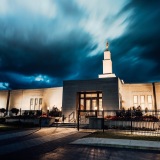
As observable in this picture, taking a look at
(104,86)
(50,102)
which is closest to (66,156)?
(104,86)

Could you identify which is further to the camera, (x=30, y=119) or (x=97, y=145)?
(x=30, y=119)

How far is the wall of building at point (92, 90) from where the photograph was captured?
25578mm

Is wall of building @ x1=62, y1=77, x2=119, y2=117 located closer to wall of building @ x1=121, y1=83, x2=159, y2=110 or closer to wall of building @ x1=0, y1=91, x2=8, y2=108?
wall of building @ x1=121, y1=83, x2=159, y2=110

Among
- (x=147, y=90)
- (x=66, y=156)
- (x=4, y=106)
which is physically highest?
(x=147, y=90)

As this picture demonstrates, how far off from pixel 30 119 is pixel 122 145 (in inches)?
644

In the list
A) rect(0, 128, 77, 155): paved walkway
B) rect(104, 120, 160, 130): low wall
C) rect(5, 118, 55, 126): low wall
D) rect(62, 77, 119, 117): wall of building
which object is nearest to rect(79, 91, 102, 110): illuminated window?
rect(62, 77, 119, 117): wall of building

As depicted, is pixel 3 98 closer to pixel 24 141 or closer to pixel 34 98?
pixel 34 98

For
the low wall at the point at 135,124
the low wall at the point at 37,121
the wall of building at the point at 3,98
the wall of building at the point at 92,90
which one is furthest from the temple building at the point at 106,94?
the wall of building at the point at 3,98

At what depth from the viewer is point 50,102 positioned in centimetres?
3259

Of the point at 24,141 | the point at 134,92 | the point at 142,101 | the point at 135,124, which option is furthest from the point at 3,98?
the point at 24,141

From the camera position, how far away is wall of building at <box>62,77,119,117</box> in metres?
25.6

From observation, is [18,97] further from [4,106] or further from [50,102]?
[50,102]

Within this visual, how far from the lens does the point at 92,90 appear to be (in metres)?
27.0

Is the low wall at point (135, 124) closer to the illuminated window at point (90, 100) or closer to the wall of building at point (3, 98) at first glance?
the illuminated window at point (90, 100)
